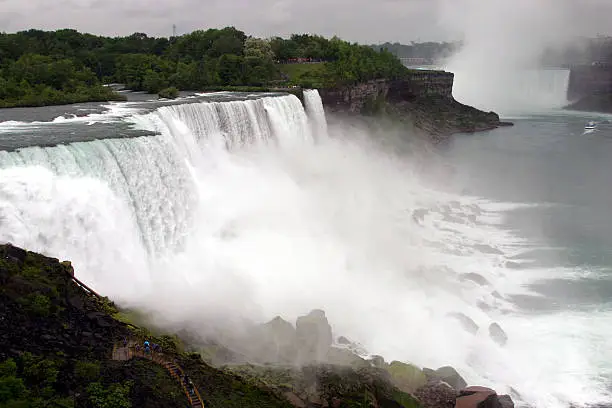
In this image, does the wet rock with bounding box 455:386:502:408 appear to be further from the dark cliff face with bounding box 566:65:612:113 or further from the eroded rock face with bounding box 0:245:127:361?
the dark cliff face with bounding box 566:65:612:113

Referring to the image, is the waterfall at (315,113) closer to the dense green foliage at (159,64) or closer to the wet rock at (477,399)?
the dense green foliage at (159,64)

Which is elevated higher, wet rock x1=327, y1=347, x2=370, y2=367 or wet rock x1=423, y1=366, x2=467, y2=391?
wet rock x1=327, y1=347, x2=370, y2=367

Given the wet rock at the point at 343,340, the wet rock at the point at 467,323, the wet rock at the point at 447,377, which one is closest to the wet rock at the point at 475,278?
the wet rock at the point at 467,323

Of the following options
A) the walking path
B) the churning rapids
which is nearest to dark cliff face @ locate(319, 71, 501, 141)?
the churning rapids

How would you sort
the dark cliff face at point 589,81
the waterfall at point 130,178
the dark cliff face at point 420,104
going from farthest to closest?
the dark cliff face at point 589,81 < the dark cliff face at point 420,104 < the waterfall at point 130,178

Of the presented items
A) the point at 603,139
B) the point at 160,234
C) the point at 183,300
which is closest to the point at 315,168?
the point at 160,234

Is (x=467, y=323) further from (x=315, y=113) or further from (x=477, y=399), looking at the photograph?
(x=315, y=113)

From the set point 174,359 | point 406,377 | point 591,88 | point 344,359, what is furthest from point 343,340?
point 591,88
